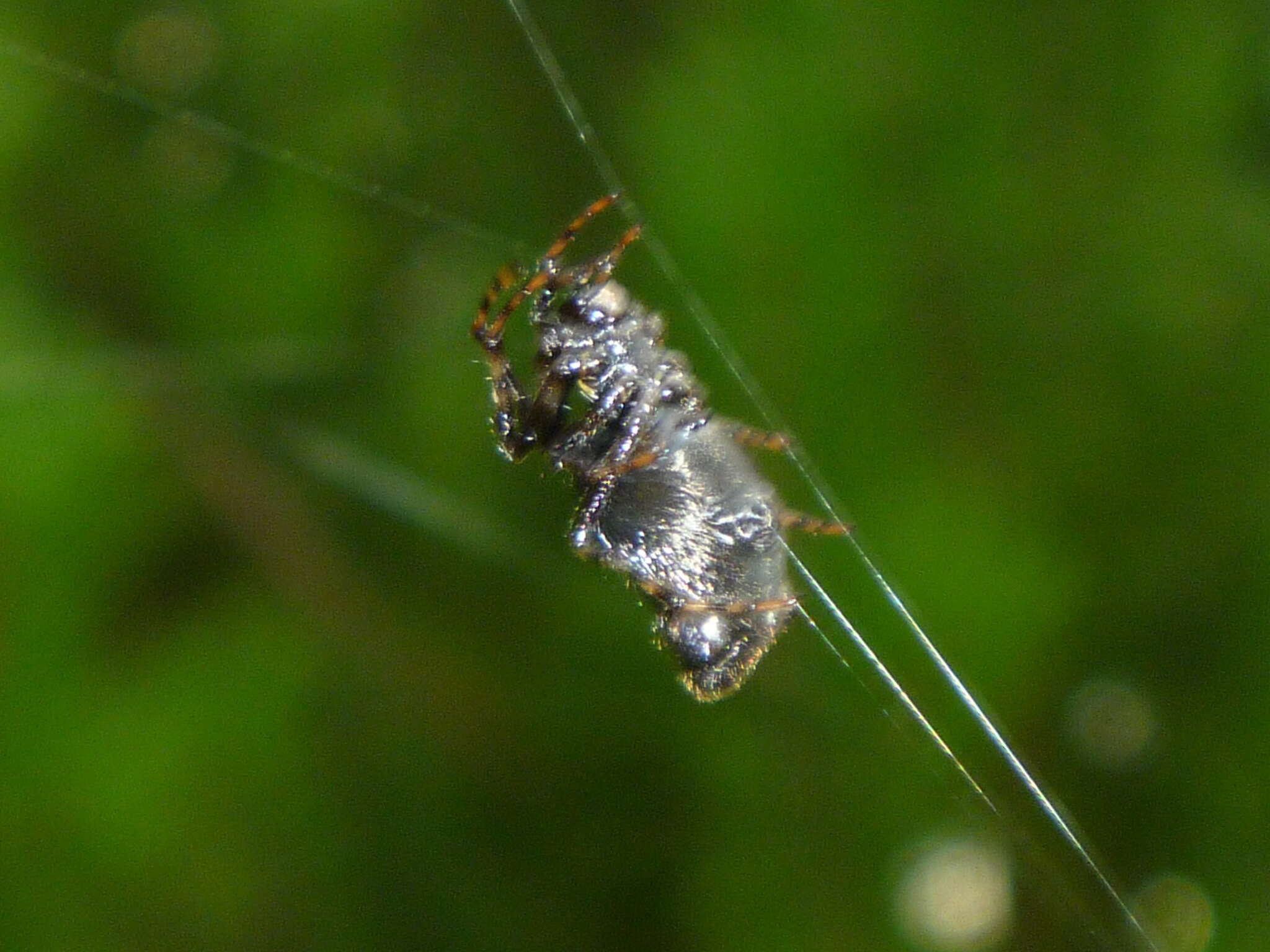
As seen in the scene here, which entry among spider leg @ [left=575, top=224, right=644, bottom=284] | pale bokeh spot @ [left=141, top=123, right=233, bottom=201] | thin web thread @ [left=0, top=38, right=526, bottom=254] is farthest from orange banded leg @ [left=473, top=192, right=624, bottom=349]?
pale bokeh spot @ [left=141, top=123, right=233, bottom=201]

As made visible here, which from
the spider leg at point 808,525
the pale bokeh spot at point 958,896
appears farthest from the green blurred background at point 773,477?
the spider leg at point 808,525

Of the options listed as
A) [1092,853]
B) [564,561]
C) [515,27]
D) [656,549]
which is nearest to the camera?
[656,549]

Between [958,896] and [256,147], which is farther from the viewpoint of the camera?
[256,147]

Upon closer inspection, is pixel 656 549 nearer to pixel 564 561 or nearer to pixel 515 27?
pixel 564 561

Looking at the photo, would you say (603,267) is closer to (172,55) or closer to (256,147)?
(256,147)

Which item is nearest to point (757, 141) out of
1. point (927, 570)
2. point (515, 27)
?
point (515, 27)

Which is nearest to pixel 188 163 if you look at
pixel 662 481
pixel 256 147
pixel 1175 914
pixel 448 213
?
pixel 256 147

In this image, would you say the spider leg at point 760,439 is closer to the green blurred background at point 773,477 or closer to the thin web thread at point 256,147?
the green blurred background at point 773,477
